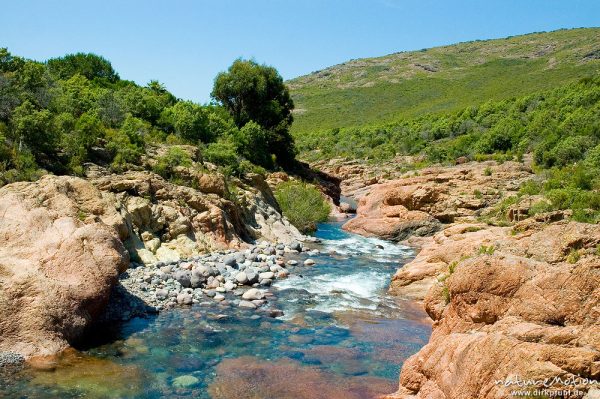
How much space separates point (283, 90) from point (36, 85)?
2992 cm

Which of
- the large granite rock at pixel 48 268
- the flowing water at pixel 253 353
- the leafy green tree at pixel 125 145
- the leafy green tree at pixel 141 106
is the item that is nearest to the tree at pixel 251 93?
the leafy green tree at pixel 141 106

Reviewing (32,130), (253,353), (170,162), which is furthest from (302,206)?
(253,353)

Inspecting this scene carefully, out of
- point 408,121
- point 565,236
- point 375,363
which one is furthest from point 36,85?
point 408,121

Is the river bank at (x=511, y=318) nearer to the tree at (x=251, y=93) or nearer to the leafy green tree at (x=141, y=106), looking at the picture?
the leafy green tree at (x=141, y=106)

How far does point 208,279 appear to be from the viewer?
62.0ft

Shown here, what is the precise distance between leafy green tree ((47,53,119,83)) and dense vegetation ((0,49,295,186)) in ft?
0.33

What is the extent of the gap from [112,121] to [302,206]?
1453 cm

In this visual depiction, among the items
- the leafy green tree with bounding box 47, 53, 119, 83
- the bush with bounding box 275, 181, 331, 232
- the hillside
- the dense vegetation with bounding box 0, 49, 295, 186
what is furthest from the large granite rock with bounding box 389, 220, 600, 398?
the hillside

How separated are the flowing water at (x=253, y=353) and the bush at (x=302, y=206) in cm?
1477

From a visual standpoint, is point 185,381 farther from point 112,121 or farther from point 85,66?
point 85,66

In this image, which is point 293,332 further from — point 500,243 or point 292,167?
point 292,167

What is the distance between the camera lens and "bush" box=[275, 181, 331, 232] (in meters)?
34.1

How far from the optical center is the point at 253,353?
12.9m

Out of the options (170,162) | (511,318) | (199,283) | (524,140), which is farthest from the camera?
(524,140)
